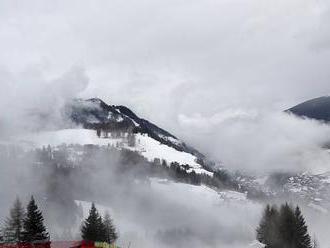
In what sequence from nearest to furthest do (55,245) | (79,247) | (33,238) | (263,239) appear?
(79,247) < (55,245) < (33,238) < (263,239)

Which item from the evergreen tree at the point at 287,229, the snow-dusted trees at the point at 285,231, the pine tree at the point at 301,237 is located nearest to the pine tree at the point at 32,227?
the snow-dusted trees at the point at 285,231

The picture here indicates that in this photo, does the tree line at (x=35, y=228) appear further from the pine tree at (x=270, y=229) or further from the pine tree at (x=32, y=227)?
the pine tree at (x=270, y=229)

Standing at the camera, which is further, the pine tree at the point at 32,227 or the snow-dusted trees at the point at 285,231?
the snow-dusted trees at the point at 285,231

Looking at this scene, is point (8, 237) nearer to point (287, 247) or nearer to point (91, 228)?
point (91, 228)

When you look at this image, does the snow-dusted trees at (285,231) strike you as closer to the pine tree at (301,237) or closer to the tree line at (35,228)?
the pine tree at (301,237)

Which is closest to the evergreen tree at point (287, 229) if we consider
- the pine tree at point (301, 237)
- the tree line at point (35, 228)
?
the pine tree at point (301, 237)

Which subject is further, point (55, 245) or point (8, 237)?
point (8, 237)

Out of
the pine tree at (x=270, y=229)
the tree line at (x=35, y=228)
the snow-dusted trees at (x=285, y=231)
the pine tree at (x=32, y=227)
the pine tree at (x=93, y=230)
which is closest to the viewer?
the pine tree at (x=32, y=227)

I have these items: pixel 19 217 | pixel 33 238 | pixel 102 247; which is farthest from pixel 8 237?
pixel 102 247

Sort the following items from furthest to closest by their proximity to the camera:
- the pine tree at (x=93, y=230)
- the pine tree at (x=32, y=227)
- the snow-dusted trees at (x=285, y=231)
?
the snow-dusted trees at (x=285, y=231)
the pine tree at (x=93, y=230)
the pine tree at (x=32, y=227)

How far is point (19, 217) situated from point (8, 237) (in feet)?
15.6

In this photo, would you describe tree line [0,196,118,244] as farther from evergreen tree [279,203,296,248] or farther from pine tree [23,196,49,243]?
evergreen tree [279,203,296,248]

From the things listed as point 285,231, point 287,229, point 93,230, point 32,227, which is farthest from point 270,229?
point 32,227

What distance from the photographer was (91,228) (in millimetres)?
101875
